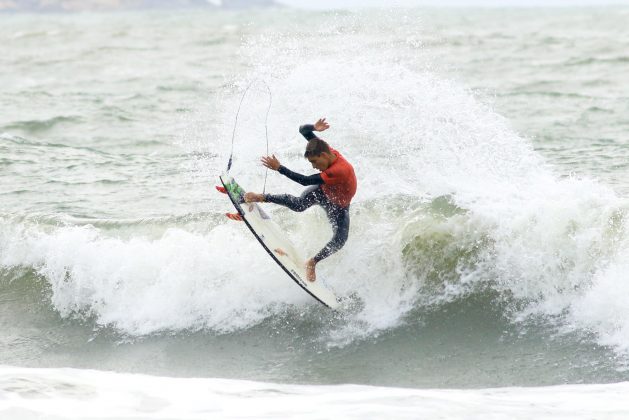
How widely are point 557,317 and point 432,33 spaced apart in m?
34.9

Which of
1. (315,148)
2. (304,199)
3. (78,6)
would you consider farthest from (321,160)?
(78,6)

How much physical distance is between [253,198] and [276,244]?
0.68m

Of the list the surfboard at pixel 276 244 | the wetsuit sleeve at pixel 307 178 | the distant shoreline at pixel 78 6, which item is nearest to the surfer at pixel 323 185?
the wetsuit sleeve at pixel 307 178

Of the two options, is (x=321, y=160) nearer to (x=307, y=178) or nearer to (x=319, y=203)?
(x=307, y=178)

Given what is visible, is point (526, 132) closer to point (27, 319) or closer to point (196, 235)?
point (196, 235)

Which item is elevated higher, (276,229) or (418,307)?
(276,229)

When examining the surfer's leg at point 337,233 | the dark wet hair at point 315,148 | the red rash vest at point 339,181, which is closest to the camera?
the dark wet hair at point 315,148

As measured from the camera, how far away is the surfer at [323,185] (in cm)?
751

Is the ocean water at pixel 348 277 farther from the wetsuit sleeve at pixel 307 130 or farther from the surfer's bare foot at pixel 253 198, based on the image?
the wetsuit sleeve at pixel 307 130

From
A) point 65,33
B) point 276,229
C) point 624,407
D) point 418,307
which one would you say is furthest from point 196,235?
point 65,33

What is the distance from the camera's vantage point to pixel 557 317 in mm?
8031

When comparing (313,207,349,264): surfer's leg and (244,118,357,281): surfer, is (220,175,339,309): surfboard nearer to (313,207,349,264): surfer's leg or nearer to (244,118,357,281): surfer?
(244,118,357,281): surfer

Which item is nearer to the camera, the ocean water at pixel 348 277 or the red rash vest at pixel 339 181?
the ocean water at pixel 348 277

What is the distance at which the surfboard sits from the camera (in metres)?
7.93
